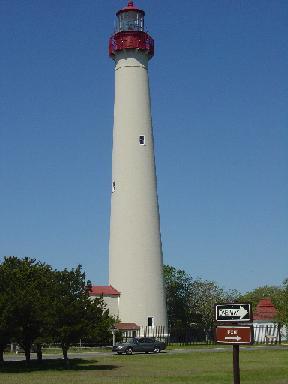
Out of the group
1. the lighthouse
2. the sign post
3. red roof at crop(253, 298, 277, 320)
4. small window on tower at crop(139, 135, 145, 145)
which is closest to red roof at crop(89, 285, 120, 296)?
the lighthouse

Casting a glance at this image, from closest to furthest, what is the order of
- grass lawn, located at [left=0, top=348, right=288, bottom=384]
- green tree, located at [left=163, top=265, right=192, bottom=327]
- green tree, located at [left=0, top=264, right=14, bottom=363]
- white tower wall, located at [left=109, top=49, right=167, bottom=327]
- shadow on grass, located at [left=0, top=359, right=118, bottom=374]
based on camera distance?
grass lawn, located at [left=0, top=348, right=288, bottom=384] < green tree, located at [left=0, top=264, right=14, bottom=363] < shadow on grass, located at [left=0, top=359, right=118, bottom=374] < white tower wall, located at [left=109, top=49, right=167, bottom=327] < green tree, located at [left=163, top=265, right=192, bottom=327]

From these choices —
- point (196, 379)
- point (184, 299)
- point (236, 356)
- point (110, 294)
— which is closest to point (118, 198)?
point (110, 294)

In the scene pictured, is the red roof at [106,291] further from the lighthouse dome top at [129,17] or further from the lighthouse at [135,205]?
the lighthouse dome top at [129,17]

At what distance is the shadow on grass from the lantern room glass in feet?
114

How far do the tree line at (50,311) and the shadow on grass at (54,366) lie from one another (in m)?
0.96

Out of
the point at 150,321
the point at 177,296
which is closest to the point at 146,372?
the point at 150,321

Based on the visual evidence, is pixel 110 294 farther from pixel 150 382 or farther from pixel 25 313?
pixel 150 382

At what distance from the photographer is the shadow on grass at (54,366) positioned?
117 feet

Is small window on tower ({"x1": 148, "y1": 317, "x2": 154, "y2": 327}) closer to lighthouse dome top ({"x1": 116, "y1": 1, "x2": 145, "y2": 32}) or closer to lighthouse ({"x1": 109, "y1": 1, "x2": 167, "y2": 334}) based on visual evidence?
lighthouse ({"x1": 109, "y1": 1, "x2": 167, "y2": 334})

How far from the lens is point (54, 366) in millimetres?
38219

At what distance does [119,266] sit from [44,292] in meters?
25.2

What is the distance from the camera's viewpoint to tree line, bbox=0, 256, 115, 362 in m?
36.1

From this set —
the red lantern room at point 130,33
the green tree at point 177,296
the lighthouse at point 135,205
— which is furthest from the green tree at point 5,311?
the green tree at point 177,296

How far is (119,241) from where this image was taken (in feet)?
206
